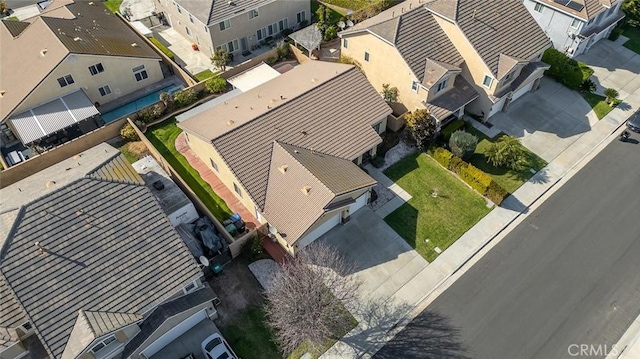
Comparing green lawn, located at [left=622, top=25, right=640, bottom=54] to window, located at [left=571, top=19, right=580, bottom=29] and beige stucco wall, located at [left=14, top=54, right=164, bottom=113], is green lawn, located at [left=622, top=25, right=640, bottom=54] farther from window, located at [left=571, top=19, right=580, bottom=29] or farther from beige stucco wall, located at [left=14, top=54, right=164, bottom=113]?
beige stucco wall, located at [left=14, top=54, right=164, bottom=113]

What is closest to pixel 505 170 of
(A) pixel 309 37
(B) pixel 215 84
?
(A) pixel 309 37

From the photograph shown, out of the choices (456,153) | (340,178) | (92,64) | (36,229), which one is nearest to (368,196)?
(340,178)

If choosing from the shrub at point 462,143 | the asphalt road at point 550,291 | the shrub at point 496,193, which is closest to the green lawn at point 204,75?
the shrub at point 462,143

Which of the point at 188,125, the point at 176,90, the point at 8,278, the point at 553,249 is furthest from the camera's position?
the point at 176,90

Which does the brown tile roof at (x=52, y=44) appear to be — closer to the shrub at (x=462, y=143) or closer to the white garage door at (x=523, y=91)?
the shrub at (x=462, y=143)

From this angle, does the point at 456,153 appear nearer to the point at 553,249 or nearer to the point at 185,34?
the point at 553,249

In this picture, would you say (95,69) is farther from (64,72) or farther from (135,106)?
(135,106)
